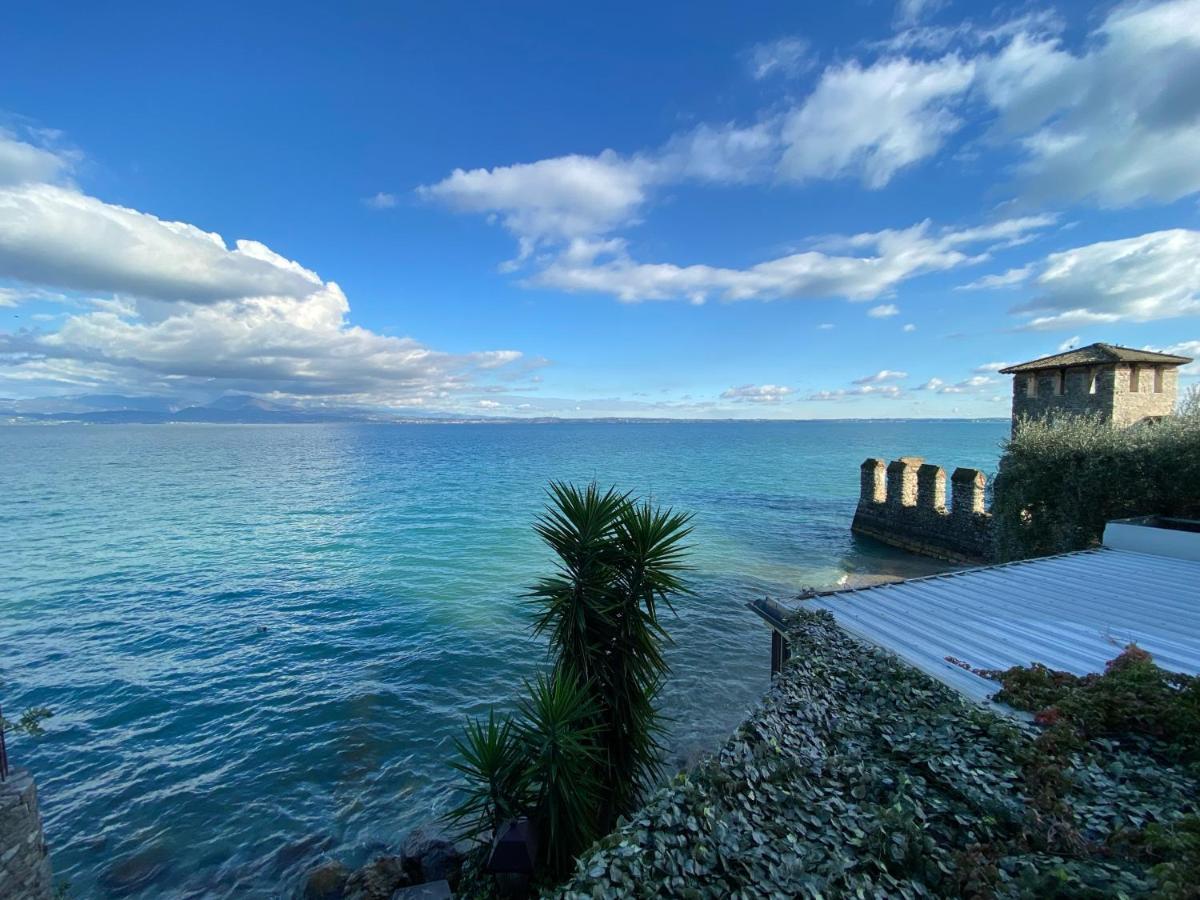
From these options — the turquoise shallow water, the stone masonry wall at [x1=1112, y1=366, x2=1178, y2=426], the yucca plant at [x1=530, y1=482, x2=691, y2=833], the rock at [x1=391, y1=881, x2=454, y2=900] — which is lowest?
the turquoise shallow water

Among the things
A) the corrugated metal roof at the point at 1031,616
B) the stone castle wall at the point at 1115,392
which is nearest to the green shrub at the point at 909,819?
the corrugated metal roof at the point at 1031,616

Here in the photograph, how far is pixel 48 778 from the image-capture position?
1086cm

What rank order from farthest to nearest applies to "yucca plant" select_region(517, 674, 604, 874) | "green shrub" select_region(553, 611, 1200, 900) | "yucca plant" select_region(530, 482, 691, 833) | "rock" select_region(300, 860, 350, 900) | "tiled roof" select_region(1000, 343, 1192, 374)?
"tiled roof" select_region(1000, 343, 1192, 374) → "rock" select_region(300, 860, 350, 900) → "yucca plant" select_region(530, 482, 691, 833) → "yucca plant" select_region(517, 674, 604, 874) → "green shrub" select_region(553, 611, 1200, 900)

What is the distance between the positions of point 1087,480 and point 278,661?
25.6 meters

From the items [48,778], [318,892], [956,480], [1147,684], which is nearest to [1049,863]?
[1147,684]

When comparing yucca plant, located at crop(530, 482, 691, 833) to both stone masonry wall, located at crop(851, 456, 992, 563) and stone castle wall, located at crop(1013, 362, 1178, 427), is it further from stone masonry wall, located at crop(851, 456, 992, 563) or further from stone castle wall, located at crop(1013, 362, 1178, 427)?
stone castle wall, located at crop(1013, 362, 1178, 427)

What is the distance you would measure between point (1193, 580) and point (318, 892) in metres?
16.2

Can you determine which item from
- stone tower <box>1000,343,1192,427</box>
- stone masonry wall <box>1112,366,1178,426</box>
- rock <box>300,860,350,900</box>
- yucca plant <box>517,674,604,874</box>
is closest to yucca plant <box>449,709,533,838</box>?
yucca plant <box>517,674,604,874</box>

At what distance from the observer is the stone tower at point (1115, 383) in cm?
2158

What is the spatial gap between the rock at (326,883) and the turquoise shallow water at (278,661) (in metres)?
0.62

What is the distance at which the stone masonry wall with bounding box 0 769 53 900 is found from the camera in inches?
256

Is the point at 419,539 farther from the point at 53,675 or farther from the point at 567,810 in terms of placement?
the point at 567,810

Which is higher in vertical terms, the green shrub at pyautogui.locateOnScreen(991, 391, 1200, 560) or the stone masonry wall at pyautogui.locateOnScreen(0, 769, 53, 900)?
the green shrub at pyautogui.locateOnScreen(991, 391, 1200, 560)

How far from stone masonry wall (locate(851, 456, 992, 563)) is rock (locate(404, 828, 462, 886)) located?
81.4 ft
